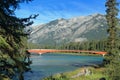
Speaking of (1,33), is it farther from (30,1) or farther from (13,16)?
(30,1)

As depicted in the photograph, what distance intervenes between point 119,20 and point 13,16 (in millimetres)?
52458

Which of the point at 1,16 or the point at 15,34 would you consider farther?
the point at 15,34

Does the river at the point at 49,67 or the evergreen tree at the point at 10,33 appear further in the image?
the river at the point at 49,67

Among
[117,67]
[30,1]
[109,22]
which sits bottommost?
[117,67]

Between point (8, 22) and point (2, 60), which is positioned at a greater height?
point (8, 22)

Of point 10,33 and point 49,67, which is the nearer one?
point 10,33

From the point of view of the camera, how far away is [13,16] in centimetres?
1559

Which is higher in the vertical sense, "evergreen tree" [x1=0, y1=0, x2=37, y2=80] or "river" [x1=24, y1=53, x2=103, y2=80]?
"evergreen tree" [x1=0, y1=0, x2=37, y2=80]

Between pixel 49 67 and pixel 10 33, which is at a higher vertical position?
pixel 10 33

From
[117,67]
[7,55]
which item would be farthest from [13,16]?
[117,67]

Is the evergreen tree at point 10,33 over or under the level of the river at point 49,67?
over

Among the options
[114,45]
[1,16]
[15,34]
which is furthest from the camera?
[114,45]

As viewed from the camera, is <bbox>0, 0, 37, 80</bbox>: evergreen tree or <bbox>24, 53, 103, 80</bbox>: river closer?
<bbox>0, 0, 37, 80</bbox>: evergreen tree

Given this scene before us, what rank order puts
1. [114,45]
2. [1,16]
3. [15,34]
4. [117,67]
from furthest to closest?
[114,45] < [117,67] < [15,34] < [1,16]
